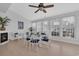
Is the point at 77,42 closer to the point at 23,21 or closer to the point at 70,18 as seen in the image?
the point at 70,18

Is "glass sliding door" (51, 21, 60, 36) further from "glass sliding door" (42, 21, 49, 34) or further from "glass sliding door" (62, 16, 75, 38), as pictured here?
"glass sliding door" (62, 16, 75, 38)

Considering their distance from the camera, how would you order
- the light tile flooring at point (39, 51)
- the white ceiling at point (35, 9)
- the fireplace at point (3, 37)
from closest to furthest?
the light tile flooring at point (39, 51) < the white ceiling at point (35, 9) < the fireplace at point (3, 37)

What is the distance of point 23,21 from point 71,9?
136 inches

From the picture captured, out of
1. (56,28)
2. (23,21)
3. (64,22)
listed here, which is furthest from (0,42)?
(64,22)

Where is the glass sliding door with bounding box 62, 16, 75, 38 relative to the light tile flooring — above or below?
above

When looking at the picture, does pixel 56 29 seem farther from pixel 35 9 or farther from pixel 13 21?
pixel 13 21

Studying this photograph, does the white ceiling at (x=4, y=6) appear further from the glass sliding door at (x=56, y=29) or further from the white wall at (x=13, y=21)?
the glass sliding door at (x=56, y=29)

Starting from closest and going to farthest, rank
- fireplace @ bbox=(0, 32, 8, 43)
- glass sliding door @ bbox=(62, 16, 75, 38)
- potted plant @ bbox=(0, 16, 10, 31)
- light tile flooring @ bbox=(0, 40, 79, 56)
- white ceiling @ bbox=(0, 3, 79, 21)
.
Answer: light tile flooring @ bbox=(0, 40, 79, 56), white ceiling @ bbox=(0, 3, 79, 21), glass sliding door @ bbox=(62, 16, 75, 38), fireplace @ bbox=(0, 32, 8, 43), potted plant @ bbox=(0, 16, 10, 31)

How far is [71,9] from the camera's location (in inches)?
224

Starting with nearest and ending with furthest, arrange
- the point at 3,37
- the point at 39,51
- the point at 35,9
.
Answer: the point at 39,51 < the point at 35,9 < the point at 3,37

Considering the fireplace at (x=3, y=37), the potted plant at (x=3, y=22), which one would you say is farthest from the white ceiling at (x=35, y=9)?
the fireplace at (x=3, y=37)

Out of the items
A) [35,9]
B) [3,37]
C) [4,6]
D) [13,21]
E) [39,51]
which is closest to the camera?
[39,51]

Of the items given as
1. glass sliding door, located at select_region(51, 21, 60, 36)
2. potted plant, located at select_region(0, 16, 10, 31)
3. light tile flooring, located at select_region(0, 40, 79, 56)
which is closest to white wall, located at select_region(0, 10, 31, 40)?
potted plant, located at select_region(0, 16, 10, 31)

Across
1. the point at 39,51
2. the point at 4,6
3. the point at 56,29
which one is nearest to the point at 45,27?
the point at 56,29
